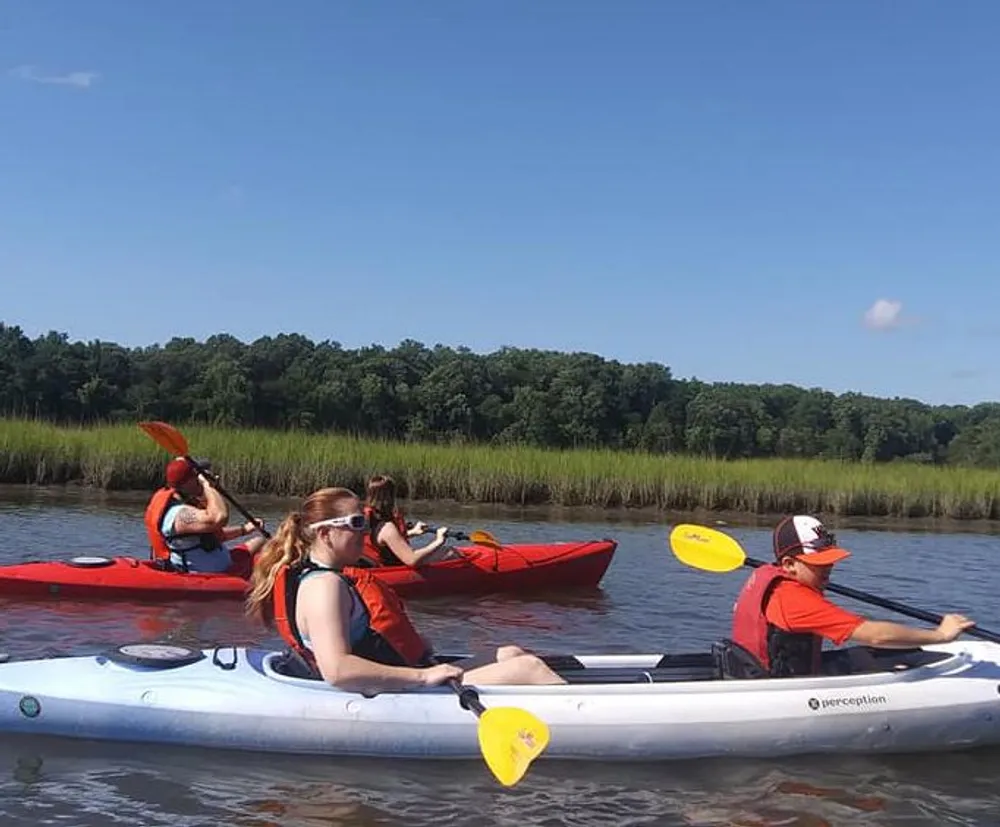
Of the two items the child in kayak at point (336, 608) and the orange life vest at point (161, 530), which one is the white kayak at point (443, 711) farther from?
the orange life vest at point (161, 530)

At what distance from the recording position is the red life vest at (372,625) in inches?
157

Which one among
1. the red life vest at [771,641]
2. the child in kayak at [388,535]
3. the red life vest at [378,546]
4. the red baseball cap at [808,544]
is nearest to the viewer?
the red baseball cap at [808,544]

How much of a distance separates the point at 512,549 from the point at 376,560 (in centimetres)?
117

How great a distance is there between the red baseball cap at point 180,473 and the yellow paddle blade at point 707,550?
3261mm

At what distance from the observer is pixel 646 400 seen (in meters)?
39.7

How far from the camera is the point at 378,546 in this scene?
759 centimetres

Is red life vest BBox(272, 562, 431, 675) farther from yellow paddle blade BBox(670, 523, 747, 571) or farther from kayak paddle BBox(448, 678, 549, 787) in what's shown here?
yellow paddle blade BBox(670, 523, 747, 571)

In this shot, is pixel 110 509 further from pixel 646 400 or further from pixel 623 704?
pixel 646 400

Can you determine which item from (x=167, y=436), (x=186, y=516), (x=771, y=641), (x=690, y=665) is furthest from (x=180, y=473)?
(x=771, y=641)

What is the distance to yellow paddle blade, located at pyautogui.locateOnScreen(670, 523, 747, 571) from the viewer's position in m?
5.44

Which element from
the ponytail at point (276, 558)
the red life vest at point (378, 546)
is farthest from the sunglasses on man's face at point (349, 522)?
the red life vest at point (378, 546)

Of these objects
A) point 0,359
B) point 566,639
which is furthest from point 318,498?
point 0,359

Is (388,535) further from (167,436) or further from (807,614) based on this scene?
(807,614)

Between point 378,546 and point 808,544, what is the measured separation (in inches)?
151
